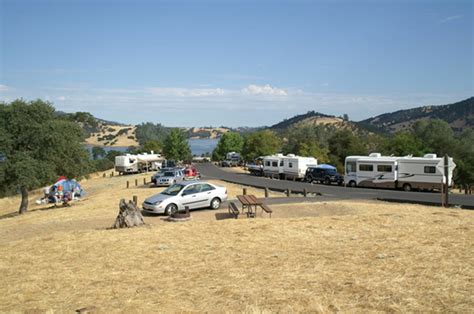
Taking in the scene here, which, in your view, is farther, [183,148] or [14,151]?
[183,148]

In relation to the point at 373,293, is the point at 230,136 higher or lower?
higher

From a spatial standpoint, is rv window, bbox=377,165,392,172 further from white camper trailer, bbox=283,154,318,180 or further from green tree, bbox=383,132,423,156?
green tree, bbox=383,132,423,156

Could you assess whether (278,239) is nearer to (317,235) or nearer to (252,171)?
(317,235)

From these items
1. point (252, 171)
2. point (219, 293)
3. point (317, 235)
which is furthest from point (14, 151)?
point (252, 171)

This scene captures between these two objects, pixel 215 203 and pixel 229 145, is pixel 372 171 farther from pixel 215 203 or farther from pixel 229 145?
pixel 229 145

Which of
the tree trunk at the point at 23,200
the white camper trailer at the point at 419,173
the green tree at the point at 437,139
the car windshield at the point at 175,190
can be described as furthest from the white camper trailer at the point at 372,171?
the green tree at the point at 437,139

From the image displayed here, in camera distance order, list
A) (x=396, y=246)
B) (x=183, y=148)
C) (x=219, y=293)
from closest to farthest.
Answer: (x=219, y=293), (x=396, y=246), (x=183, y=148)

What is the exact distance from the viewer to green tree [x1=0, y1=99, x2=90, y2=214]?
27.9 meters

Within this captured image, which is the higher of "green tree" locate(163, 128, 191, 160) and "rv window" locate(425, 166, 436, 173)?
"green tree" locate(163, 128, 191, 160)

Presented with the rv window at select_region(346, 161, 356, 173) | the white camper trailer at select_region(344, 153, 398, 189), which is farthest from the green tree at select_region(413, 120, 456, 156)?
the white camper trailer at select_region(344, 153, 398, 189)

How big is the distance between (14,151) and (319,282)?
87.0 ft

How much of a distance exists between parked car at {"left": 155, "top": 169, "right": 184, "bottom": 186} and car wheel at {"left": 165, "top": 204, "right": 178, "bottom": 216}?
1846cm

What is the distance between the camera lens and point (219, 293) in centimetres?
791

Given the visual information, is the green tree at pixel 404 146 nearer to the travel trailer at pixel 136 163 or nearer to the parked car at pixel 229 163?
the parked car at pixel 229 163
